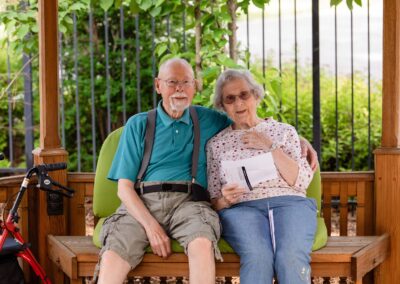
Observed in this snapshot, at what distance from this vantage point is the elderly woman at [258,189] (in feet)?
11.3

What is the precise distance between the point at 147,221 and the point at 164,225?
126 millimetres

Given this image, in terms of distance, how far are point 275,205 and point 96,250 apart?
2.83 feet

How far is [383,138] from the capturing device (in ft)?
13.6

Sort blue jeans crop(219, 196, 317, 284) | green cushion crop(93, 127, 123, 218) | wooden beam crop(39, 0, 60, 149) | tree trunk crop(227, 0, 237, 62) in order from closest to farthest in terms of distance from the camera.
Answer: blue jeans crop(219, 196, 317, 284)
green cushion crop(93, 127, 123, 218)
wooden beam crop(39, 0, 60, 149)
tree trunk crop(227, 0, 237, 62)

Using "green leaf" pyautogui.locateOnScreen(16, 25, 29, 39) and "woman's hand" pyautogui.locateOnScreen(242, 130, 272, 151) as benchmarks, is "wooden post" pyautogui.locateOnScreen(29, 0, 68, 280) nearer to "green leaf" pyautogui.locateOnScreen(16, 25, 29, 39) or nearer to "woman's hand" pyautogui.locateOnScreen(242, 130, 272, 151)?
"woman's hand" pyautogui.locateOnScreen(242, 130, 272, 151)

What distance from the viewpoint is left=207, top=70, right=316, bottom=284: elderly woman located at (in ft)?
11.3

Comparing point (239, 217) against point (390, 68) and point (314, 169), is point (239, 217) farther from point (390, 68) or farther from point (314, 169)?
point (390, 68)

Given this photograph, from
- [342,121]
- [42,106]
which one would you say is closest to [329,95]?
[342,121]

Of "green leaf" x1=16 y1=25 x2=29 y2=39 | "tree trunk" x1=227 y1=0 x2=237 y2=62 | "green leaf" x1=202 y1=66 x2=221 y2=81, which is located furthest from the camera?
"green leaf" x1=16 y1=25 x2=29 y2=39

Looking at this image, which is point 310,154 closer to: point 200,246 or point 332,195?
point 332,195

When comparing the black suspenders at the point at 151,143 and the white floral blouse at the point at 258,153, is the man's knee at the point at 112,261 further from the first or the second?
the white floral blouse at the point at 258,153

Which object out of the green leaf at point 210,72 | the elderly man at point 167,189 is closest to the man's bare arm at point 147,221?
the elderly man at point 167,189

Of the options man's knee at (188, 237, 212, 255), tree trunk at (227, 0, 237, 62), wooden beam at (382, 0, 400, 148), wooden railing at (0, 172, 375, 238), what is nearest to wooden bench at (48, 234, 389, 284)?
man's knee at (188, 237, 212, 255)

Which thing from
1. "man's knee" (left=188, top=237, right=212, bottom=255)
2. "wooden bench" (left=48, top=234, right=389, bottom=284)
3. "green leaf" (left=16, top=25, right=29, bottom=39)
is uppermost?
"green leaf" (left=16, top=25, right=29, bottom=39)
